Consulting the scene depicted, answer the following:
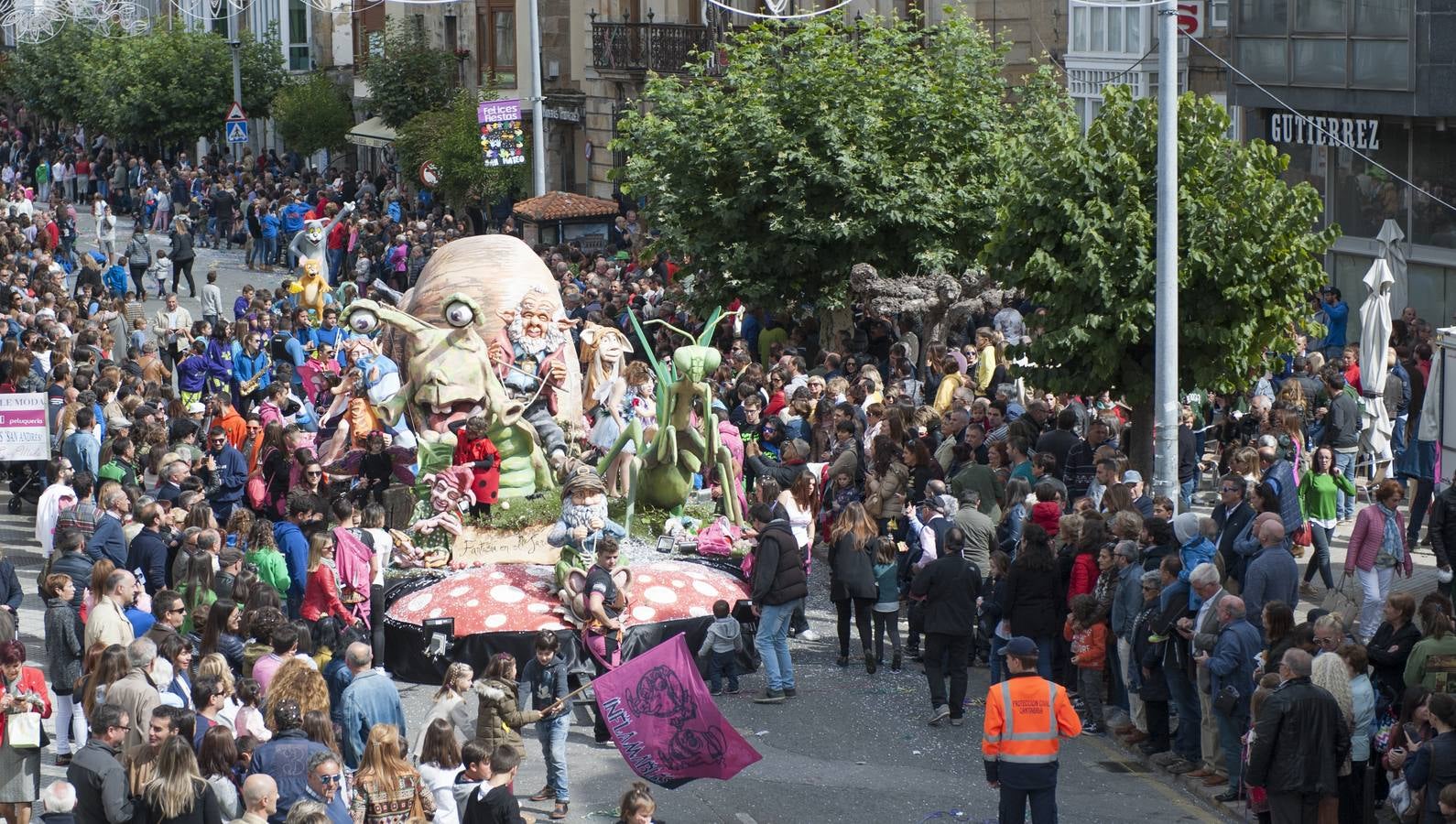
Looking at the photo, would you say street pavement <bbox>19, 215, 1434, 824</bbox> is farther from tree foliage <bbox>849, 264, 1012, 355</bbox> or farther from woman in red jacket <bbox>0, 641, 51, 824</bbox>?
tree foliage <bbox>849, 264, 1012, 355</bbox>

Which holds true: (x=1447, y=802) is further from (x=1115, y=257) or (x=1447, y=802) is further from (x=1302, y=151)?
(x=1302, y=151)

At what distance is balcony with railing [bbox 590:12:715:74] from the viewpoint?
41.0 metres

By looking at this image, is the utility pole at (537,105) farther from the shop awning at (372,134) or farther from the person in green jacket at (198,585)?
the person in green jacket at (198,585)

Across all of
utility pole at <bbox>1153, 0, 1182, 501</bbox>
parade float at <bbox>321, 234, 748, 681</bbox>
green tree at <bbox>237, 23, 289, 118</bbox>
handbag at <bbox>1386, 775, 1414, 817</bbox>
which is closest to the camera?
handbag at <bbox>1386, 775, 1414, 817</bbox>

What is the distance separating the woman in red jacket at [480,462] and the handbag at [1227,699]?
7.10 meters

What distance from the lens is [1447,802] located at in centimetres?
1023

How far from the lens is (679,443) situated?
17.7 meters


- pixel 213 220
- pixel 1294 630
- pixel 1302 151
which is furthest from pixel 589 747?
pixel 213 220

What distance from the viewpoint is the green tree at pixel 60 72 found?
193 feet

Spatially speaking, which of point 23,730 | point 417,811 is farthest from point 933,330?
point 417,811

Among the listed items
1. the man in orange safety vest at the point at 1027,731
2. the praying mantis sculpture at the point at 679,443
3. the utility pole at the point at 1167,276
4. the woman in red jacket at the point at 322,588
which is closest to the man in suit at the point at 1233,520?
the utility pole at the point at 1167,276

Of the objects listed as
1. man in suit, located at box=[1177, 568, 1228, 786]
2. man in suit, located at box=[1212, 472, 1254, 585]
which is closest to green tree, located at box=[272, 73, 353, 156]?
man in suit, located at box=[1212, 472, 1254, 585]

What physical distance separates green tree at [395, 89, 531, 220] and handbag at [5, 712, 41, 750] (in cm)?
2832

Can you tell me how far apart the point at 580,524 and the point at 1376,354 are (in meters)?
7.59
